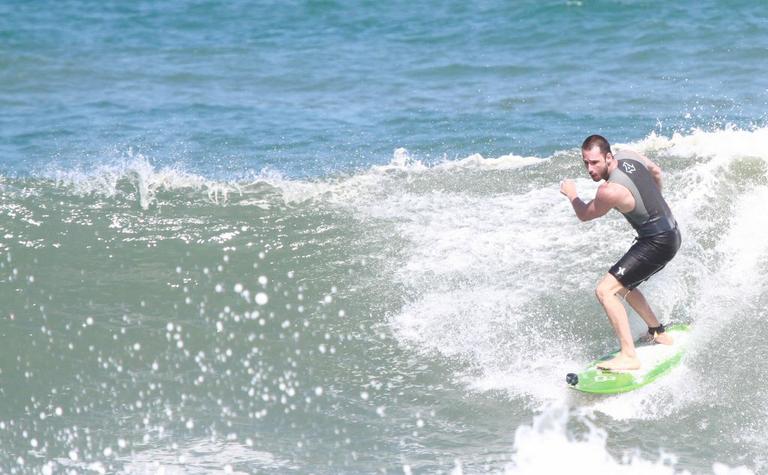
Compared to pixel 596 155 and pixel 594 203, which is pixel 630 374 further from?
pixel 596 155

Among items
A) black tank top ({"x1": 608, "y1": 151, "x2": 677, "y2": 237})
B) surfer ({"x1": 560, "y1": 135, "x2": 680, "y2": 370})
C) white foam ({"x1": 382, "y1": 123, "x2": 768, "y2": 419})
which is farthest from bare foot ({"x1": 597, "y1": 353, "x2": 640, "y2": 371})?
black tank top ({"x1": 608, "y1": 151, "x2": 677, "y2": 237})

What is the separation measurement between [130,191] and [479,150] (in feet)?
13.0

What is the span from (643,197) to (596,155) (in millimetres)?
428

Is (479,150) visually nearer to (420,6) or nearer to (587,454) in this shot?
(587,454)

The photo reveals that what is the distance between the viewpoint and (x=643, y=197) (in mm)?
7121

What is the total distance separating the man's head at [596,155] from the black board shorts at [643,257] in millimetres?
566

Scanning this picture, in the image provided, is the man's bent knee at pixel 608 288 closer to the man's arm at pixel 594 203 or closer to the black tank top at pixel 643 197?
the black tank top at pixel 643 197

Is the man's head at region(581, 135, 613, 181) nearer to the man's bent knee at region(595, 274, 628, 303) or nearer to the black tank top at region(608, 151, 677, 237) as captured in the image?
the black tank top at region(608, 151, 677, 237)

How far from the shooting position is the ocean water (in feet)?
22.8

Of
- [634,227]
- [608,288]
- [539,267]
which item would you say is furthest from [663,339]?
[539,267]

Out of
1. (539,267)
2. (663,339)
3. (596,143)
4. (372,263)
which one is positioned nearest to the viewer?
(596,143)

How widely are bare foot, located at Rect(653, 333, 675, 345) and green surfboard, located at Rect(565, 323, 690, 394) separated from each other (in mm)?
57

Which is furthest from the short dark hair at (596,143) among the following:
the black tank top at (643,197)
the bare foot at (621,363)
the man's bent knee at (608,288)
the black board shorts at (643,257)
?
the bare foot at (621,363)

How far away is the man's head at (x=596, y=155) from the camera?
7.02 meters
